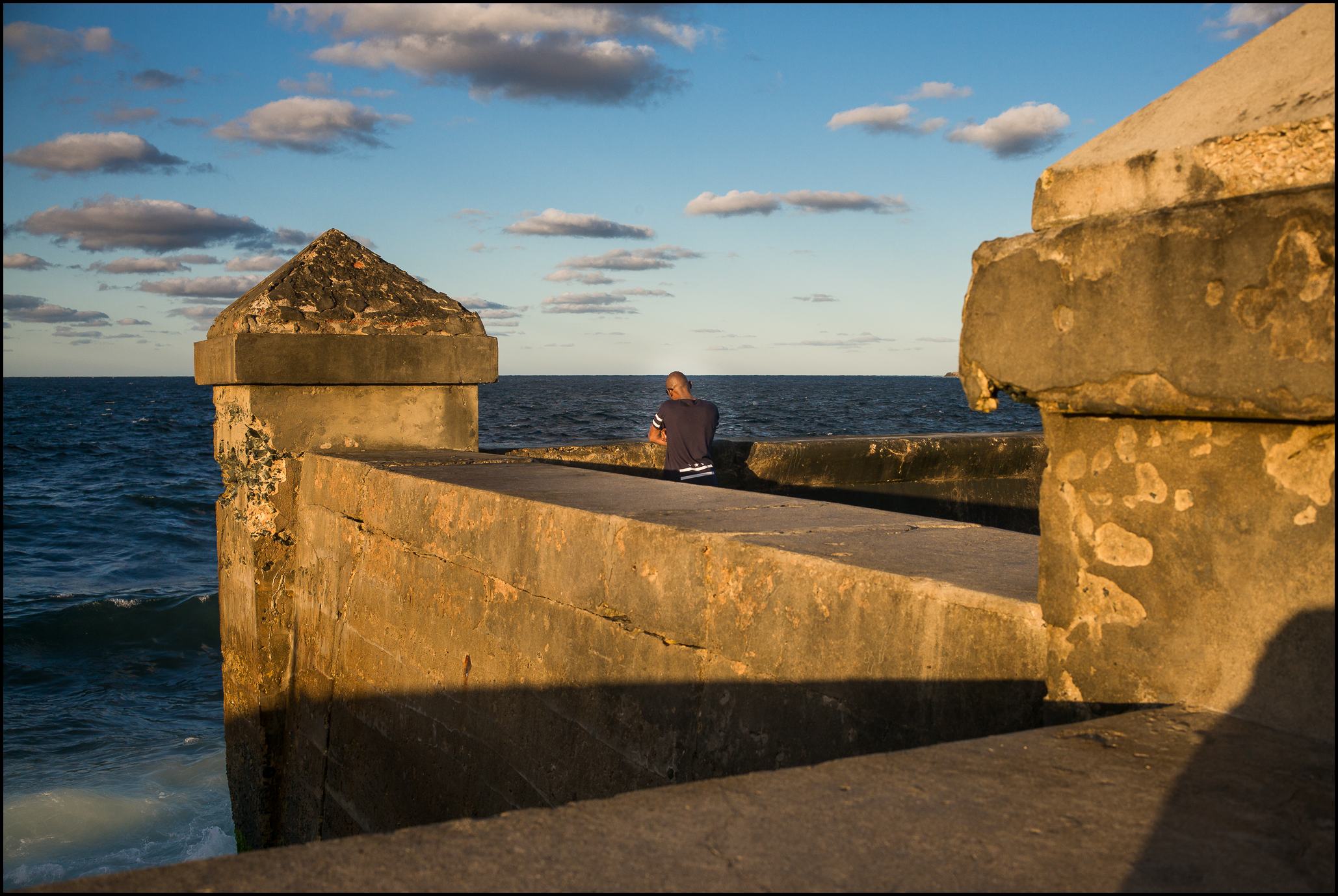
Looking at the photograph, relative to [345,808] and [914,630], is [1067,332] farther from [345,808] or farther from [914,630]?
[345,808]

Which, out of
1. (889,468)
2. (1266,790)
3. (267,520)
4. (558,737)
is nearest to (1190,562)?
(1266,790)

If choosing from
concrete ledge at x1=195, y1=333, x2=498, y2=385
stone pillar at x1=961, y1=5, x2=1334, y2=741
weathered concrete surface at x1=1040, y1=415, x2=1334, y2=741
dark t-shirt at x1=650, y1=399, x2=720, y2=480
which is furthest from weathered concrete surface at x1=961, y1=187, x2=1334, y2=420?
dark t-shirt at x1=650, y1=399, x2=720, y2=480

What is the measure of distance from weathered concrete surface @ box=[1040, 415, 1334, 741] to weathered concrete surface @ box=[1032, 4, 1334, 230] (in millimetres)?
427

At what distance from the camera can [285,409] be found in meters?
5.43

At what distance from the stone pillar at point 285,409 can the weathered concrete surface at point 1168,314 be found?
13.0 ft

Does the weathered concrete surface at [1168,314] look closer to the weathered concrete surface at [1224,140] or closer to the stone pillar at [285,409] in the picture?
the weathered concrete surface at [1224,140]

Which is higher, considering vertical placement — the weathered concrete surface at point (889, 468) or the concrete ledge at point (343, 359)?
the concrete ledge at point (343, 359)

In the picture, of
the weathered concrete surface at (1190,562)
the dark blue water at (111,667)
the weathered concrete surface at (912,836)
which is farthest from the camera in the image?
the dark blue water at (111,667)

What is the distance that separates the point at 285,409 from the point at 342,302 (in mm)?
650

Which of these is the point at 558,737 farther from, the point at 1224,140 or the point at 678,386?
the point at 678,386

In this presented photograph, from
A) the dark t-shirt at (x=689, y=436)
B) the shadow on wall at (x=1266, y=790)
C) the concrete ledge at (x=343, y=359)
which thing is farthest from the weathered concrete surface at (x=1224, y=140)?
the dark t-shirt at (x=689, y=436)

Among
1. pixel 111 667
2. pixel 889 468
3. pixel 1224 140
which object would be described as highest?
A: pixel 1224 140

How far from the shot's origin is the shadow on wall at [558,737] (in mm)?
2422

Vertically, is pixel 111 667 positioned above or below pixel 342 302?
below
